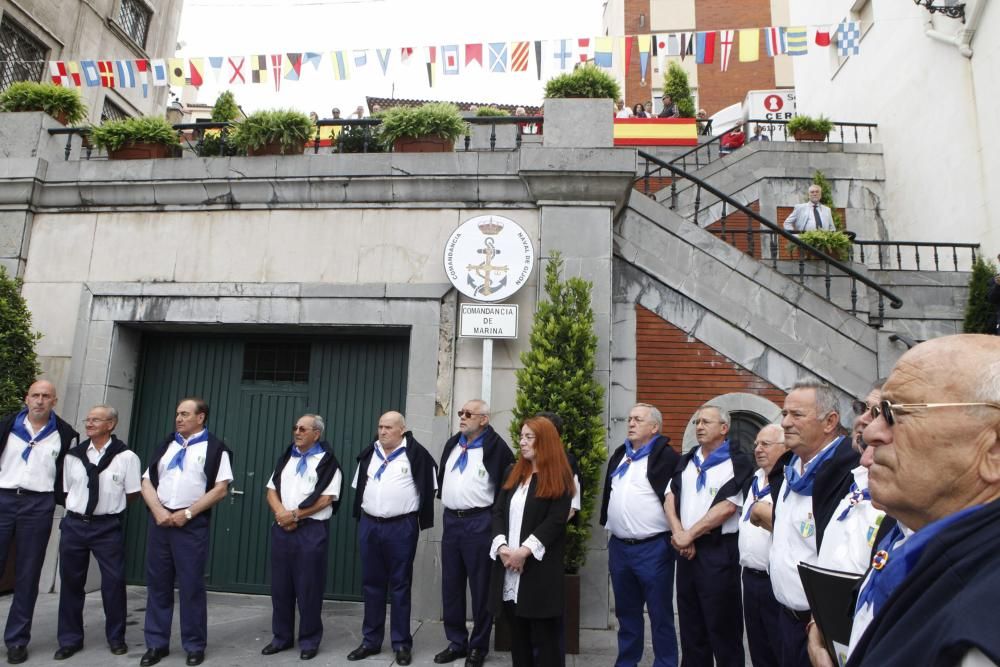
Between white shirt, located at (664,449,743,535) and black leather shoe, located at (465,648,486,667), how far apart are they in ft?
6.31

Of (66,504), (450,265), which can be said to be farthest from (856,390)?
(66,504)

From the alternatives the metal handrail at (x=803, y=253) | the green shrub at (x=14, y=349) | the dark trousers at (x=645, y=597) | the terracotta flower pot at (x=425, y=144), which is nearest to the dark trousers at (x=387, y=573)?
the dark trousers at (x=645, y=597)

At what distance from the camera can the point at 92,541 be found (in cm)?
581

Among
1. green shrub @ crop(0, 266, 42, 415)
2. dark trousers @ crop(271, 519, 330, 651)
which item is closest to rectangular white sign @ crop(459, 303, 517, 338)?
dark trousers @ crop(271, 519, 330, 651)

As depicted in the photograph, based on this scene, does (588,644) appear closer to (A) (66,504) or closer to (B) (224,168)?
(A) (66,504)

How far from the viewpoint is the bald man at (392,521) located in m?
5.84

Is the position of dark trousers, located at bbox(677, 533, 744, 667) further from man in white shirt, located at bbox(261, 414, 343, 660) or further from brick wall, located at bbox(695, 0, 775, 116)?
brick wall, located at bbox(695, 0, 775, 116)

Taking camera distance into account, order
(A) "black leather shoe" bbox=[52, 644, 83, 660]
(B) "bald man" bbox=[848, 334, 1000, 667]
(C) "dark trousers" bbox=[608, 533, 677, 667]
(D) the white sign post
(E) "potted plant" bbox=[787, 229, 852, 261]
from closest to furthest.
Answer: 1. (B) "bald man" bbox=[848, 334, 1000, 667]
2. (C) "dark trousers" bbox=[608, 533, 677, 667]
3. (A) "black leather shoe" bbox=[52, 644, 83, 660]
4. (D) the white sign post
5. (E) "potted plant" bbox=[787, 229, 852, 261]

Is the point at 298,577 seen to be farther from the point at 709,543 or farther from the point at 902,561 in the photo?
the point at 902,561

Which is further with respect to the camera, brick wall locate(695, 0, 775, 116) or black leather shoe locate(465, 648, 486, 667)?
brick wall locate(695, 0, 775, 116)

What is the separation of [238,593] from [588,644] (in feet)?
13.8

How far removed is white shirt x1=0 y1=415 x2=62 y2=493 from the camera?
19.5 ft

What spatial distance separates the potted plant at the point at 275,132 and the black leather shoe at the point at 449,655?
18.7 feet

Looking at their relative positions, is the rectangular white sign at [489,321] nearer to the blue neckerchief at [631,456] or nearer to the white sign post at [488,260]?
the white sign post at [488,260]
